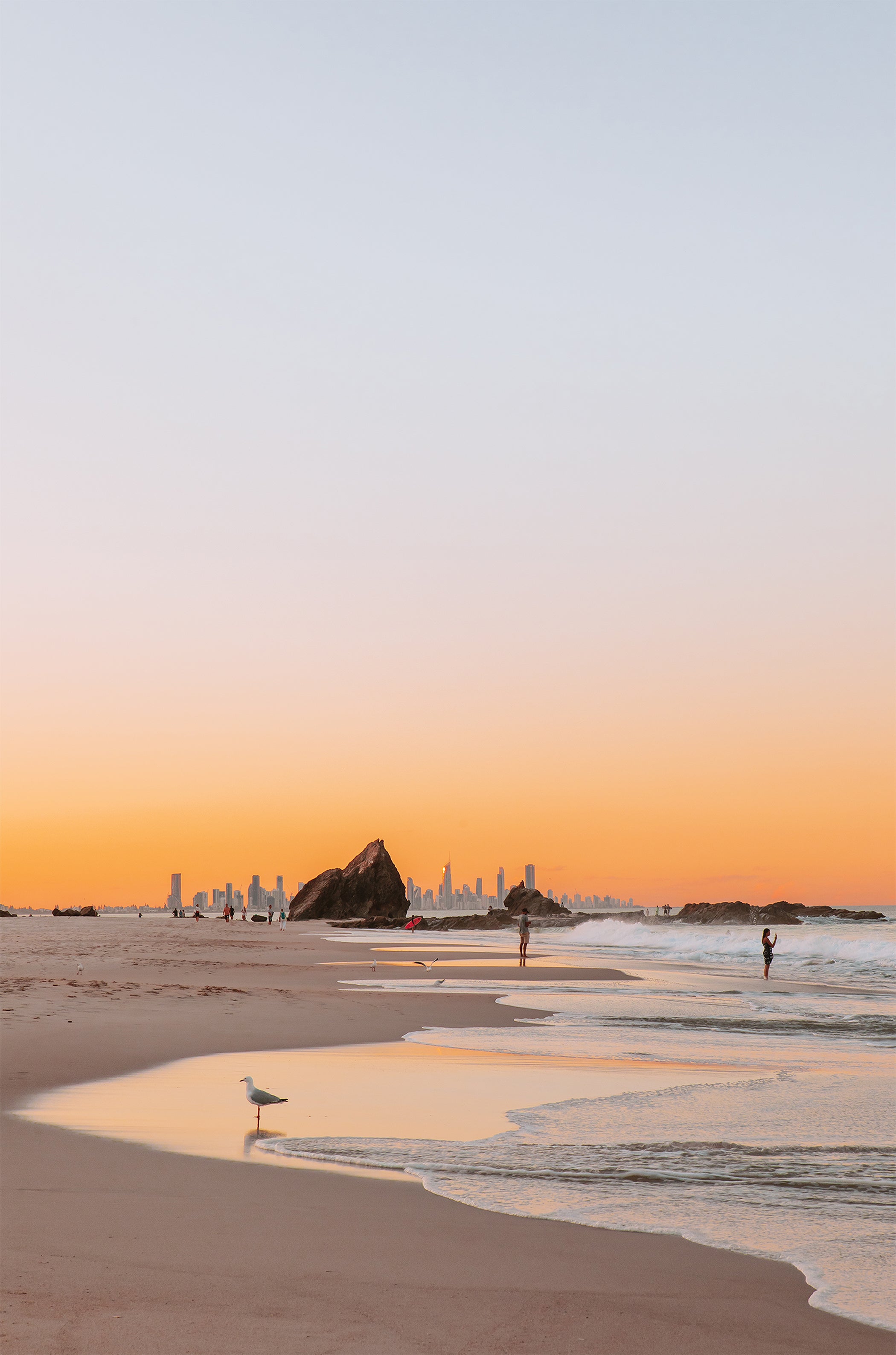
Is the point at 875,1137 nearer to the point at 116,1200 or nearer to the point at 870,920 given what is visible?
the point at 116,1200

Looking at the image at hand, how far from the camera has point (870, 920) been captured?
107 metres

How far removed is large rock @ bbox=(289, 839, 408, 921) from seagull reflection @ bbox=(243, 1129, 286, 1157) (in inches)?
4387

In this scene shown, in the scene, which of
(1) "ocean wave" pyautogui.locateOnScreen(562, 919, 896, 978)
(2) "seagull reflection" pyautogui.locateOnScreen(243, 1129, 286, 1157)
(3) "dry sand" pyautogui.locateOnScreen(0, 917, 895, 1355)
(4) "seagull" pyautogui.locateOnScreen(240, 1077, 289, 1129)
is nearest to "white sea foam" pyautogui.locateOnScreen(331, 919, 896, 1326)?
(2) "seagull reflection" pyautogui.locateOnScreen(243, 1129, 286, 1157)

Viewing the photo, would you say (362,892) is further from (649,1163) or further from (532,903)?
Result: (649,1163)

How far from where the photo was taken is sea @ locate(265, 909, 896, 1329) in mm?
6426

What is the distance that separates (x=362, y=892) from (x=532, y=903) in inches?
752

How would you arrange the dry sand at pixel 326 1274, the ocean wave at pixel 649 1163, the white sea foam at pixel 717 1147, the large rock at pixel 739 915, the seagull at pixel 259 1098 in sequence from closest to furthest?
the dry sand at pixel 326 1274 < the white sea foam at pixel 717 1147 < the ocean wave at pixel 649 1163 < the seagull at pixel 259 1098 < the large rock at pixel 739 915

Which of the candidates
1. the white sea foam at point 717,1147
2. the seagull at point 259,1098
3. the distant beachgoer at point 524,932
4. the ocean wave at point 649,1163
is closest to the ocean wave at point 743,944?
the distant beachgoer at point 524,932

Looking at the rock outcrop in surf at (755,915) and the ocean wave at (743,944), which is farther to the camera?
the rock outcrop in surf at (755,915)

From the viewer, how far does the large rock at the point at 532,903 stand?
393 ft

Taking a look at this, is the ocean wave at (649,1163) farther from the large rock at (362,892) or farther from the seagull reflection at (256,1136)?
the large rock at (362,892)

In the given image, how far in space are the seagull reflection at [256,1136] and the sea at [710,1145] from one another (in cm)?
16

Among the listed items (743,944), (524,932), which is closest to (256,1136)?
(524,932)

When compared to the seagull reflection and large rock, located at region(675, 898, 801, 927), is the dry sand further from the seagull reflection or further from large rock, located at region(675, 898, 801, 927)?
large rock, located at region(675, 898, 801, 927)
